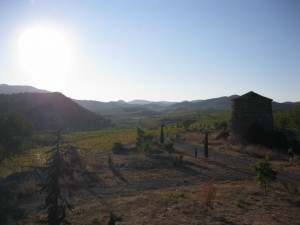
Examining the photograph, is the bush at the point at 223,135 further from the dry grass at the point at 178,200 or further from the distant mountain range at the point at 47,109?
the distant mountain range at the point at 47,109

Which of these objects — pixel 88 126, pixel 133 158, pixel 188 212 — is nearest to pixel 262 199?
pixel 188 212

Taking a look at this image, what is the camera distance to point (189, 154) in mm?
32781

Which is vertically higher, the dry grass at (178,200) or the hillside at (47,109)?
the hillside at (47,109)

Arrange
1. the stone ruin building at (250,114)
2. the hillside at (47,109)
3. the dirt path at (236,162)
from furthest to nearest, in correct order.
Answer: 1. the hillside at (47,109)
2. the stone ruin building at (250,114)
3. the dirt path at (236,162)

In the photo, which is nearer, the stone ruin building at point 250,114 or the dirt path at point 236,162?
the dirt path at point 236,162

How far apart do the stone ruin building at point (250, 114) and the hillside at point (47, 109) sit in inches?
1994

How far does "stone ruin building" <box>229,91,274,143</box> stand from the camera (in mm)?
34156

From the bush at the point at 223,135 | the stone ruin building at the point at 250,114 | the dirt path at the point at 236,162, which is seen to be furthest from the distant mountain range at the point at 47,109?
the stone ruin building at the point at 250,114

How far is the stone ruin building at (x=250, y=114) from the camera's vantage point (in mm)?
34156

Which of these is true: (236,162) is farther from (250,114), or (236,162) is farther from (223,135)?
Answer: (223,135)

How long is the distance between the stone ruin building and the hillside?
50.7m

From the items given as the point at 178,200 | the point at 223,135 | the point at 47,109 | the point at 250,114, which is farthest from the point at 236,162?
the point at 47,109

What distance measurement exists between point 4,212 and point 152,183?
9.09 meters

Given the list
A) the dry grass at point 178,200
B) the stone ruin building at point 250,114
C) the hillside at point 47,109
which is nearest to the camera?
the dry grass at point 178,200
